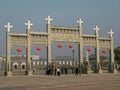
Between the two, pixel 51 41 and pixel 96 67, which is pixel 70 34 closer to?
pixel 51 41

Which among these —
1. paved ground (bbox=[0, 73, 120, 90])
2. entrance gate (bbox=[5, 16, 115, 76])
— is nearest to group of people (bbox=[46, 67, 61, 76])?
entrance gate (bbox=[5, 16, 115, 76])

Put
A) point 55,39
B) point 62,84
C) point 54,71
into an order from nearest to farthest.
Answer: point 62,84
point 54,71
point 55,39

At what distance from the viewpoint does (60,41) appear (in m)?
43.0

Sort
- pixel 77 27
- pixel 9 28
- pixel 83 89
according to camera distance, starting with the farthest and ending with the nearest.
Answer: pixel 77 27, pixel 9 28, pixel 83 89

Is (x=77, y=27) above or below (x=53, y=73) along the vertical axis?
above

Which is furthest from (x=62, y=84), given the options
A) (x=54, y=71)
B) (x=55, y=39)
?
(x=55, y=39)

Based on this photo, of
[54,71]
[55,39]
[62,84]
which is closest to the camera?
[62,84]

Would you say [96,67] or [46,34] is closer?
[46,34]

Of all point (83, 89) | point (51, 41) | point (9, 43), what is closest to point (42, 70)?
point (51, 41)

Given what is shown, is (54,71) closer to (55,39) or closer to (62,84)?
(55,39)

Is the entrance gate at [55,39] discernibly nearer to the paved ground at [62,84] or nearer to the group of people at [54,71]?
the group of people at [54,71]

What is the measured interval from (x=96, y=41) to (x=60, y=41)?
→ 6.40 metres

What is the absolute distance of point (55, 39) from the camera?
140 feet

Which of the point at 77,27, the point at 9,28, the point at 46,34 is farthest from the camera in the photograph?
the point at 77,27
